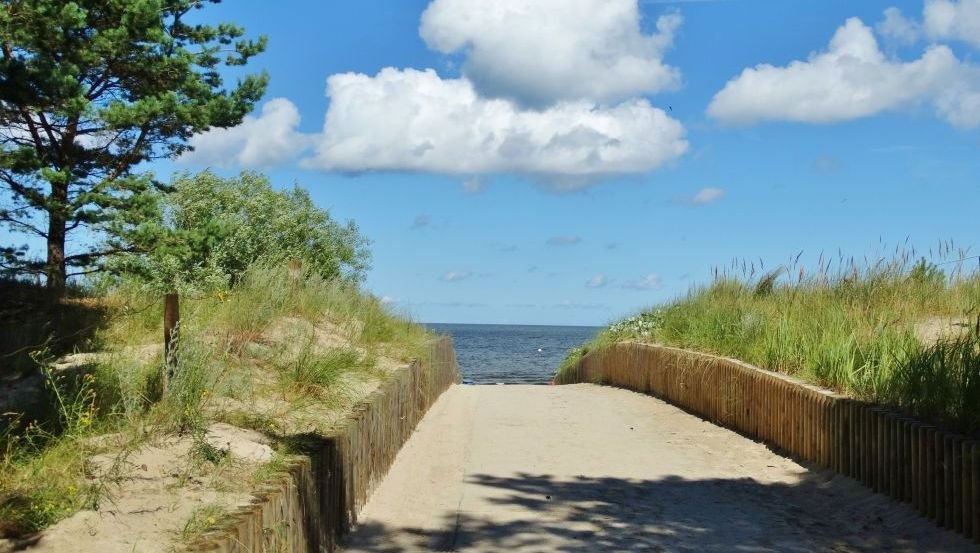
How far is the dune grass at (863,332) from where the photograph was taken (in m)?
7.58

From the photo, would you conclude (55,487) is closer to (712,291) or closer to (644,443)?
(644,443)

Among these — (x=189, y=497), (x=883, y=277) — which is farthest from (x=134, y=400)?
(x=883, y=277)

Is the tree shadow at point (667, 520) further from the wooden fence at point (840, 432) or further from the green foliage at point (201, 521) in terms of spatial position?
the green foliage at point (201, 521)

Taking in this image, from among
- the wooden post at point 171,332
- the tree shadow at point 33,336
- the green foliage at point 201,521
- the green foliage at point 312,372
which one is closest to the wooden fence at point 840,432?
the green foliage at point 312,372

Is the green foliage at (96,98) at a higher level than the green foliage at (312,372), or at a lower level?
higher

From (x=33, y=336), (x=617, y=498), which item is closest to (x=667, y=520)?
(x=617, y=498)

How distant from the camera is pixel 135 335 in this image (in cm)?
993

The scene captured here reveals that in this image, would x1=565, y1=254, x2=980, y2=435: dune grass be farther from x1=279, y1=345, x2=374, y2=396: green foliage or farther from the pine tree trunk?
the pine tree trunk

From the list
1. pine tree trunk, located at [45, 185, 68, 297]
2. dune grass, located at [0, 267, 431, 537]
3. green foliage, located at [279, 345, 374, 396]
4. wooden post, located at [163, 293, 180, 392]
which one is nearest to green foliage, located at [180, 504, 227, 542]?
dune grass, located at [0, 267, 431, 537]

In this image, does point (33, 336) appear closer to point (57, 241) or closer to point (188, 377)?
point (188, 377)

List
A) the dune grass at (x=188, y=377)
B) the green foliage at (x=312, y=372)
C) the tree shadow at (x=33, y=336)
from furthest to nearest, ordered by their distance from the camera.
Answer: the green foliage at (x=312, y=372) → the tree shadow at (x=33, y=336) → the dune grass at (x=188, y=377)

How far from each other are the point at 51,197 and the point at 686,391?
9.81 m

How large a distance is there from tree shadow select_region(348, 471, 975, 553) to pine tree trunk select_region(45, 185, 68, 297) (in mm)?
7872

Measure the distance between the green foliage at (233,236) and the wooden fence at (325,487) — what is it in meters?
5.38
